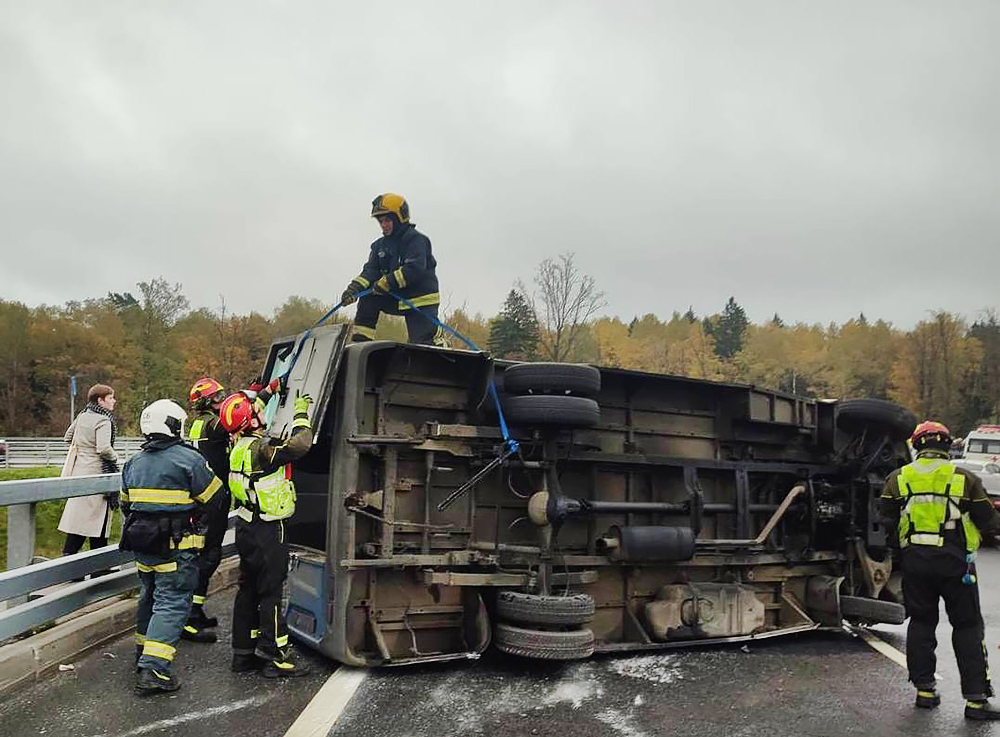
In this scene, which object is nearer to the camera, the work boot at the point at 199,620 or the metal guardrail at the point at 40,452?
the work boot at the point at 199,620

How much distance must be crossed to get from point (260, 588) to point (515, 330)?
1256 inches

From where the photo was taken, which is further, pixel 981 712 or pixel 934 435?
pixel 934 435

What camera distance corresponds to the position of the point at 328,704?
4648mm

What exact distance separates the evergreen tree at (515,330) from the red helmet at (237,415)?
2569 cm

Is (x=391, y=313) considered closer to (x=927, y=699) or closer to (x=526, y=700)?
(x=526, y=700)

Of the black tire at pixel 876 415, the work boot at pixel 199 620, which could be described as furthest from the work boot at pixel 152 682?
the black tire at pixel 876 415

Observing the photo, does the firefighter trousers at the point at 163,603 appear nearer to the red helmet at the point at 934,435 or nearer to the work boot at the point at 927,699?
the work boot at the point at 927,699

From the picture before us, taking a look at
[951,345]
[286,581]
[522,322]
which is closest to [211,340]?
[522,322]

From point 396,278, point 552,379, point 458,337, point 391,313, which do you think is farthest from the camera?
point 391,313

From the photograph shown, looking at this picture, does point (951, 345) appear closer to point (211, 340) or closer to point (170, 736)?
point (211, 340)

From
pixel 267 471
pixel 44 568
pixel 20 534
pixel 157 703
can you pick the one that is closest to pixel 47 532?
pixel 20 534

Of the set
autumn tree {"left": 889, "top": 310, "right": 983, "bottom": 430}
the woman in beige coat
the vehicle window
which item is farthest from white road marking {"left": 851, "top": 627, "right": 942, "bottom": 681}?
autumn tree {"left": 889, "top": 310, "right": 983, "bottom": 430}

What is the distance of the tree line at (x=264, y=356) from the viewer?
39.5 metres

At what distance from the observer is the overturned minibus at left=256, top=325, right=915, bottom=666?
17.7 ft
